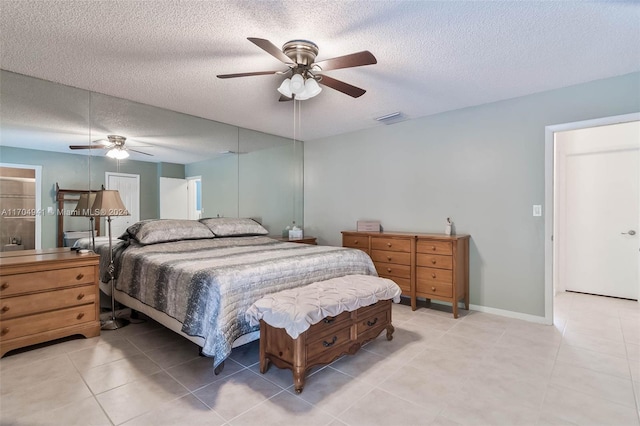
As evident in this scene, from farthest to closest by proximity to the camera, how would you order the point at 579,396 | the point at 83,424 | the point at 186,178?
the point at 186,178 < the point at 579,396 < the point at 83,424

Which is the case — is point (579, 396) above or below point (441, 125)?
below

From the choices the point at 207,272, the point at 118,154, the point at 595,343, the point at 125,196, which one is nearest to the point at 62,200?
the point at 125,196

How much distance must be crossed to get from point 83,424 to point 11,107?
289 cm

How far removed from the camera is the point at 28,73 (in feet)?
9.46

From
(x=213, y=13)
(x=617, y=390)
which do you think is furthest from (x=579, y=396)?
(x=213, y=13)

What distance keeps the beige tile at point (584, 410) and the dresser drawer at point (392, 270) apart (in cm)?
193

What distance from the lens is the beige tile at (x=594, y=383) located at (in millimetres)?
1978

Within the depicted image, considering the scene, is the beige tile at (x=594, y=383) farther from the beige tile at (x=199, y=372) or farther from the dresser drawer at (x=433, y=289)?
the beige tile at (x=199, y=372)

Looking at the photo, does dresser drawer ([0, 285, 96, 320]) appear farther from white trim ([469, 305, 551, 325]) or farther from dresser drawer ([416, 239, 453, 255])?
white trim ([469, 305, 551, 325])

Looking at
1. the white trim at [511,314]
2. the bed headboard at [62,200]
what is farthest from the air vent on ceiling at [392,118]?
the bed headboard at [62,200]

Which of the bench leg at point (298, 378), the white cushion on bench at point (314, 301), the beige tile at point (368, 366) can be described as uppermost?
the white cushion on bench at point (314, 301)

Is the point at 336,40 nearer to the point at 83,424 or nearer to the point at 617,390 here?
the point at 83,424

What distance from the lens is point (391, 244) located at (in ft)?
13.1

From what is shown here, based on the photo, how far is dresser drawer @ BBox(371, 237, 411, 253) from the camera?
3848 mm
